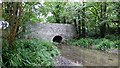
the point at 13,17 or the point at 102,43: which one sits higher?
the point at 13,17

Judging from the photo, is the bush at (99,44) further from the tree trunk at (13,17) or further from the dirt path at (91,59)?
the tree trunk at (13,17)

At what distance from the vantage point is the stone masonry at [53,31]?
944 centimetres

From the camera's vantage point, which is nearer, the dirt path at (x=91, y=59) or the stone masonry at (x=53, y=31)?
the dirt path at (x=91, y=59)

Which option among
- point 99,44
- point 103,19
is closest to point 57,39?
point 103,19

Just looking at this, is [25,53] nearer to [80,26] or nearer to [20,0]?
[20,0]

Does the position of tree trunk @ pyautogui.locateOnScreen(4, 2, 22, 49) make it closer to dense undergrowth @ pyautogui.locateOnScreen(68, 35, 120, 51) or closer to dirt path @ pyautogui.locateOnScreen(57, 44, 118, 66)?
dirt path @ pyautogui.locateOnScreen(57, 44, 118, 66)

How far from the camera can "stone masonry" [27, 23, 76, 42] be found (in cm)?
944

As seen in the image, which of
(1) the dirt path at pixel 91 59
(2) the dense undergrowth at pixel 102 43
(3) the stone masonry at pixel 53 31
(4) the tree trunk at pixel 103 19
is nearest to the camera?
(1) the dirt path at pixel 91 59

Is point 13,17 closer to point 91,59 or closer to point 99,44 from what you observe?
point 91,59

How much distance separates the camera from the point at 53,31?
33.7 feet

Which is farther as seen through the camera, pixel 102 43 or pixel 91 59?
pixel 102 43

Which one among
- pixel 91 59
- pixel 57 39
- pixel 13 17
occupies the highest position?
pixel 13 17

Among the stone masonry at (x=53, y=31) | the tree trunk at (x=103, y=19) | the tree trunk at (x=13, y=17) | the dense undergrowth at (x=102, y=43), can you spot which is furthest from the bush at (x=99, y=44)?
the tree trunk at (x=13, y=17)

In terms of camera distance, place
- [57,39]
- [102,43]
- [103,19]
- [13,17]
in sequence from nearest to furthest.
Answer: [13,17] < [102,43] < [103,19] < [57,39]
